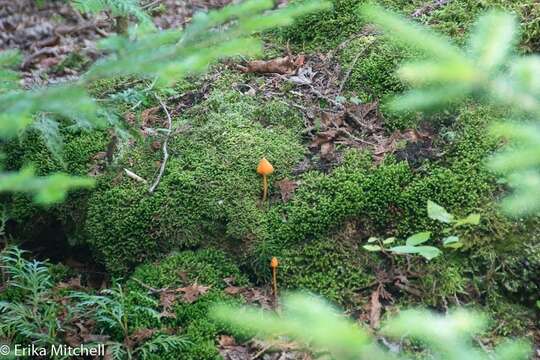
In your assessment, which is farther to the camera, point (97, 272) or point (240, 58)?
point (240, 58)

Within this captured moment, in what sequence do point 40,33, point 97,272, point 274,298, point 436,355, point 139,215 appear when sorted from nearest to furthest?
point 436,355 → point 274,298 → point 139,215 → point 97,272 → point 40,33

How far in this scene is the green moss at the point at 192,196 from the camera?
369 cm

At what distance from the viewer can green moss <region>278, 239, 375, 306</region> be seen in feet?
10.8

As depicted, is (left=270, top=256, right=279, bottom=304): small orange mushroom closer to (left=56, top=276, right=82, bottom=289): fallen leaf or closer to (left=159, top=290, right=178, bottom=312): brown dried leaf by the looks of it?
(left=159, top=290, right=178, bottom=312): brown dried leaf

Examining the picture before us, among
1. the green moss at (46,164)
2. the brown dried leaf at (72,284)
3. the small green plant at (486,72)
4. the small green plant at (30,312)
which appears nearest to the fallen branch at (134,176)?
the green moss at (46,164)

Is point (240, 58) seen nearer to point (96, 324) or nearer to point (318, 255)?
point (318, 255)

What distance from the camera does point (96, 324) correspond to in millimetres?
3244

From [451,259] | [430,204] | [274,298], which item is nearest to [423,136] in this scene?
[430,204]

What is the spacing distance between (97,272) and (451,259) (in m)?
2.52

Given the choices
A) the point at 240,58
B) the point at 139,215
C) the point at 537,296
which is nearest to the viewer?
the point at 537,296

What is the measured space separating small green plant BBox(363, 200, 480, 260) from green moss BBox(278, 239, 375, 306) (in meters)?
0.14

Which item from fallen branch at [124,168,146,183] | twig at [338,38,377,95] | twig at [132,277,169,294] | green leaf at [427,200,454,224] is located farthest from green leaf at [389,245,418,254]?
fallen branch at [124,168,146,183]

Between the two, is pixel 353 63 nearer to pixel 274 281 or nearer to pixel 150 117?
pixel 150 117

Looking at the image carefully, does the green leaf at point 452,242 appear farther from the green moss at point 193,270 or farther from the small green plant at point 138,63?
the small green plant at point 138,63
